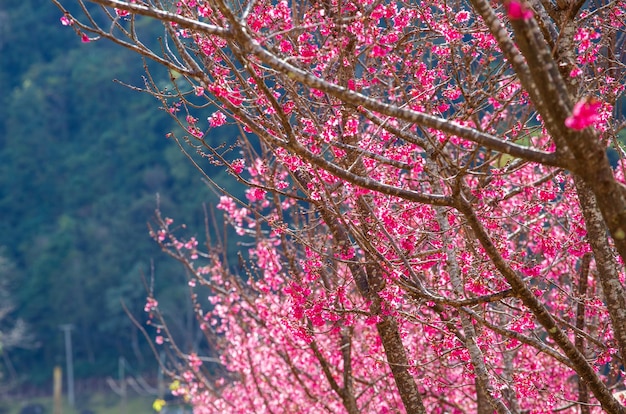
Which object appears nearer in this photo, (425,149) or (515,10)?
(515,10)

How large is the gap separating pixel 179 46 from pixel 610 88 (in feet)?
7.79

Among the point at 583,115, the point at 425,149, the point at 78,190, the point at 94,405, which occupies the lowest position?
the point at 583,115

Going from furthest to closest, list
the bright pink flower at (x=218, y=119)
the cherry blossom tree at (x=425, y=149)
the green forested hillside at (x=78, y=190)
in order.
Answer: the green forested hillside at (x=78, y=190), the bright pink flower at (x=218, y=119), the cherry blossom tree at (x=425, y=149)

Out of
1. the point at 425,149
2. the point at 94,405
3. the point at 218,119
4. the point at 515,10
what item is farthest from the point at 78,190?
the point at 515,10

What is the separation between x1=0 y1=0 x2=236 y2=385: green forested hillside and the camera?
40.3 m

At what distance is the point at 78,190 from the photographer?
46000 mm

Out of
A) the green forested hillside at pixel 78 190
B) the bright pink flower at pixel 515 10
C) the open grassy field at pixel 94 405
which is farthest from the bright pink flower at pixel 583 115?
the green forested hillside at pixel 78 190

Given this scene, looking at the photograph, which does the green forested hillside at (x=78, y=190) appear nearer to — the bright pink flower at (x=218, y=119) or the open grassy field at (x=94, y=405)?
the open grassy field at (x=94, y=405)

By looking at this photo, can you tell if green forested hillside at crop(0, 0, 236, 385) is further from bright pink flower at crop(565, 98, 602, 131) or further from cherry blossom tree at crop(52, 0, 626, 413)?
bright pink flower at crop(565, 98, 602, 131)

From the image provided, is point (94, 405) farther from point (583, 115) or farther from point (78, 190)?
point (583, 115)

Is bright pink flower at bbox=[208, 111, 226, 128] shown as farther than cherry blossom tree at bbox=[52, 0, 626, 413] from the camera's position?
Yes

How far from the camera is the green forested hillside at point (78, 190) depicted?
132 feet

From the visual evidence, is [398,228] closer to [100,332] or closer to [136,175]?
[100,332]

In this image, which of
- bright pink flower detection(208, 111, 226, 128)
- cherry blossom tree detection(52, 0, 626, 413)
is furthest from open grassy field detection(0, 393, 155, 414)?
bright pink flower detection(208, 111, 226, 128)
